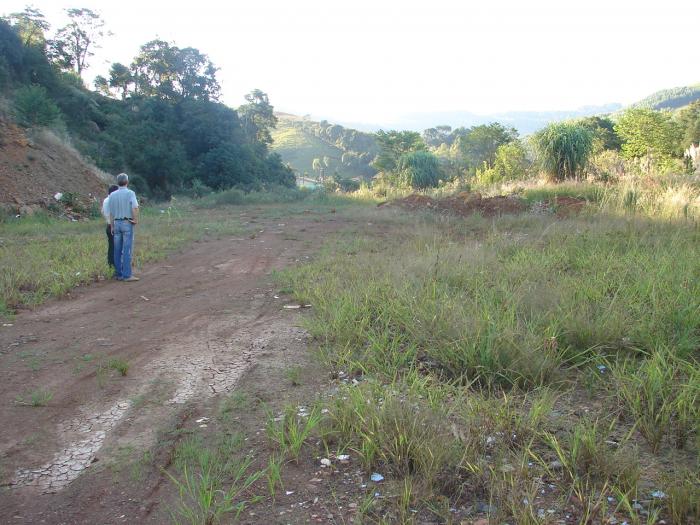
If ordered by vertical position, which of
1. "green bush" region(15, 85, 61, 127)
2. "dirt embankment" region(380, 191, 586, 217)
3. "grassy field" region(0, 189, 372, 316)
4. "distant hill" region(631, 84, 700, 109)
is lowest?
"grassy field" region(0, 189, 372, 316)

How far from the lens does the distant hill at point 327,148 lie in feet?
258

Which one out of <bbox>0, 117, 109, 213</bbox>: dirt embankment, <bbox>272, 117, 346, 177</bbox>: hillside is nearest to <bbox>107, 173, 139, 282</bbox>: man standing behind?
<bbox>0, 117, 109, 213</bbox>: dirt embankment

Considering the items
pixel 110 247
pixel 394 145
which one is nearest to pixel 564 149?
pixel 110 247

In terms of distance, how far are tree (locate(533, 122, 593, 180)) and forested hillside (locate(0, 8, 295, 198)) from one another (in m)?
18.3

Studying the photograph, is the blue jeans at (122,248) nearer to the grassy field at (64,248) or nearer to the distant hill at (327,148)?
the grassy field at (64,248)

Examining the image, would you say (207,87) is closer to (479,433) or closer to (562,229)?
(562,229)

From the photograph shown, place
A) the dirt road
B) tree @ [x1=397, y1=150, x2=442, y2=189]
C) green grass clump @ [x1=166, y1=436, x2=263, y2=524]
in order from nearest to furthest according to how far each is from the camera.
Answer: green grass clump @ [x1=166, y1=436, x2=263, y2=524], the dirt road, tree @ [x1=397, y1=150, x2=442, y2=189]

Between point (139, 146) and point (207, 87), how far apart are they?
11340 millimetres

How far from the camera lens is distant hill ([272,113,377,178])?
78.6 metres

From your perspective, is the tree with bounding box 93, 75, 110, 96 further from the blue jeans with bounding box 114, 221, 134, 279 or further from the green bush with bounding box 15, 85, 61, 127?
the blue jeans with bounding box 114, 221, 134, 279

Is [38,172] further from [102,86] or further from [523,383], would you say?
[102,86]

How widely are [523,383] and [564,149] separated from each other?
17047 millimetres

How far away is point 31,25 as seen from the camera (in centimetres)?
3878

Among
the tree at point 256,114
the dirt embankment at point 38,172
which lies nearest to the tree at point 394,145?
the tree at point 256,114
